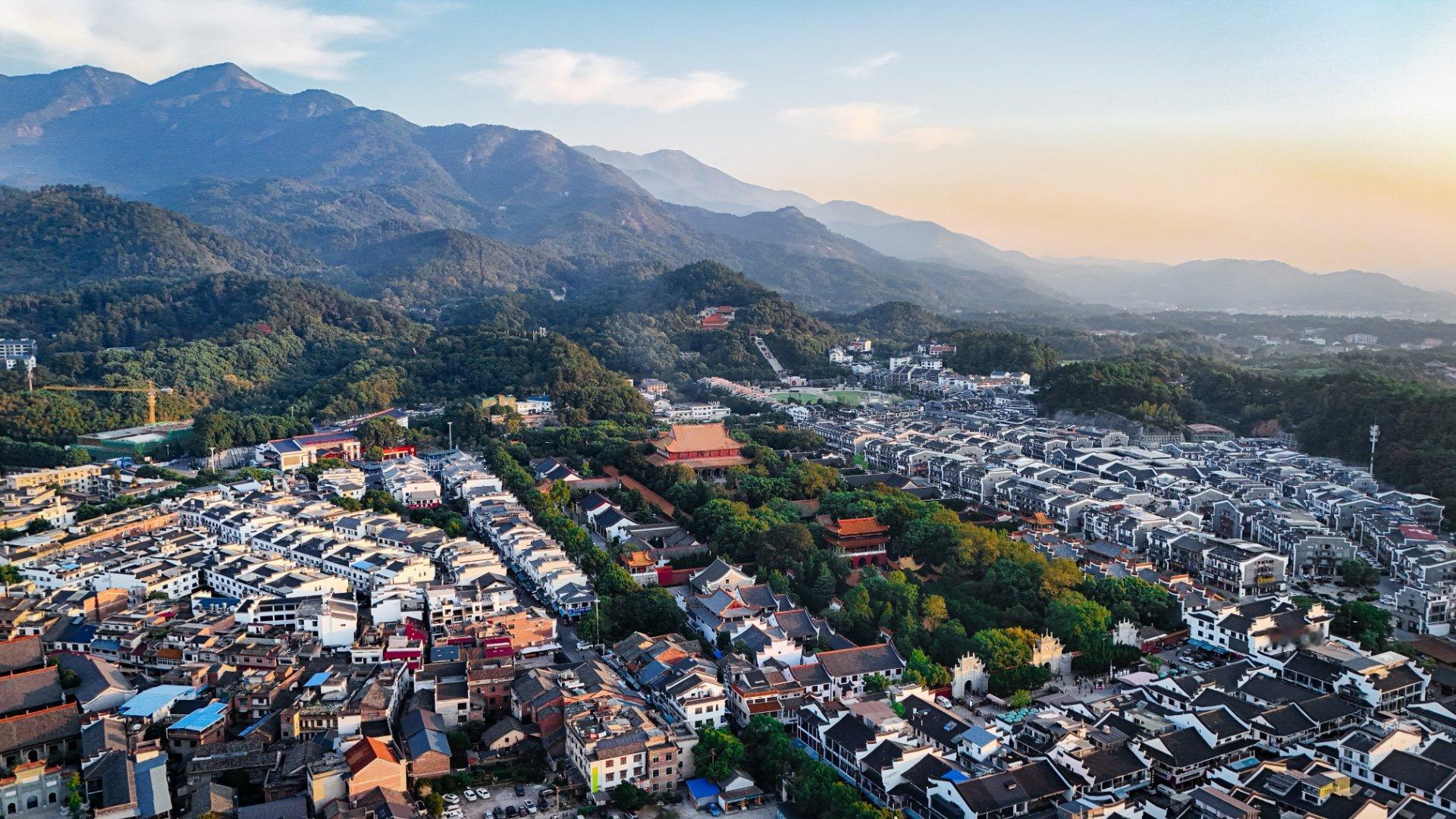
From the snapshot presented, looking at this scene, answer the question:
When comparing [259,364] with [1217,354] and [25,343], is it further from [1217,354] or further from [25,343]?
[1217,354]

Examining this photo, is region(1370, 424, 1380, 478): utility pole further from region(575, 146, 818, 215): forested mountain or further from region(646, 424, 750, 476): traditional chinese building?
region(575, 146, 818, 215): forested mountain

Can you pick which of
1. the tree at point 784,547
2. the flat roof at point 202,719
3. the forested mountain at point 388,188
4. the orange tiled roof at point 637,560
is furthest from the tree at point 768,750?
the forested mountain at point 388,188

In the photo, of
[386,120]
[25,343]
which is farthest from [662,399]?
[386,120]

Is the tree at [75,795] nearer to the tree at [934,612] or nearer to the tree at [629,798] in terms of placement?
the tree at [629,798]

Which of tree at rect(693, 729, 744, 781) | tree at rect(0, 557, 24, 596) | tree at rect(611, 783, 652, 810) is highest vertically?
tree at rect(0, 557, 24, 596)

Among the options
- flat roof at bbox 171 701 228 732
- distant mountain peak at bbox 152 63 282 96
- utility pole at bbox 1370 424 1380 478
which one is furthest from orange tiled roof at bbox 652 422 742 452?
distant mountain peak at bbox 152 63 282 96

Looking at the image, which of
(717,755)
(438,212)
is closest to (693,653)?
(717,755)

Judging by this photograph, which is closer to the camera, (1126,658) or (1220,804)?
(1220,804)
